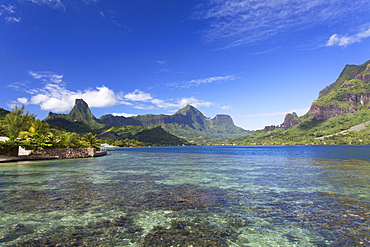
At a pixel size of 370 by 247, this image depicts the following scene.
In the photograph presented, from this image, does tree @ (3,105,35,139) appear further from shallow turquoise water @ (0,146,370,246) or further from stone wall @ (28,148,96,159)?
shallow turquoise water @ (0,146,370,246)

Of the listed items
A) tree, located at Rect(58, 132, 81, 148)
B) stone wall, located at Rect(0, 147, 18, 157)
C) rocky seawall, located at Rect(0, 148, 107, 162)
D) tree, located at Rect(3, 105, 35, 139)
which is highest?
tree, located at Rect(3, 105, 35, 139)

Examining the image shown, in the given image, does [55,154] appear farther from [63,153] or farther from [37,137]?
[37,137]

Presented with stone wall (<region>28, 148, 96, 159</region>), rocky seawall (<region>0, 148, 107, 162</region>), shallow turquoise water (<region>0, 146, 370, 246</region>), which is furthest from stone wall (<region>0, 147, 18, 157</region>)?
shallow turquoise water (<region>0, 146, 370, 246</region>)

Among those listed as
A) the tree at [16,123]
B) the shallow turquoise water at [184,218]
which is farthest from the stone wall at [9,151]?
the shallow turquoise water at [184,218]

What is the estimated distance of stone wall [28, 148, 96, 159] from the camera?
6289 cm

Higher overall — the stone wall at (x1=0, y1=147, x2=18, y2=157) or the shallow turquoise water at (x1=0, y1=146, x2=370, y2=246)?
the stone wall at (x1=0, y1=147, x2=18, y2=157)

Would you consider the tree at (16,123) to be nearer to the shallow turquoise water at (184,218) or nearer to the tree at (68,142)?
the tree at (68,142)

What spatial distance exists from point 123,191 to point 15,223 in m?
9.14

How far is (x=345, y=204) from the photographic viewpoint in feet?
48.4

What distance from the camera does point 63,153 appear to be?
2746 inches

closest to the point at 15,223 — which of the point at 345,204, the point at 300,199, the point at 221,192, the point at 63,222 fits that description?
the point at 63,222

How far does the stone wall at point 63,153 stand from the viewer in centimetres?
6289

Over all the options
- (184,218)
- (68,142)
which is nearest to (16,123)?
(68,142)

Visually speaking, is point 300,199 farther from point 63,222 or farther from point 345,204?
point 63,222
